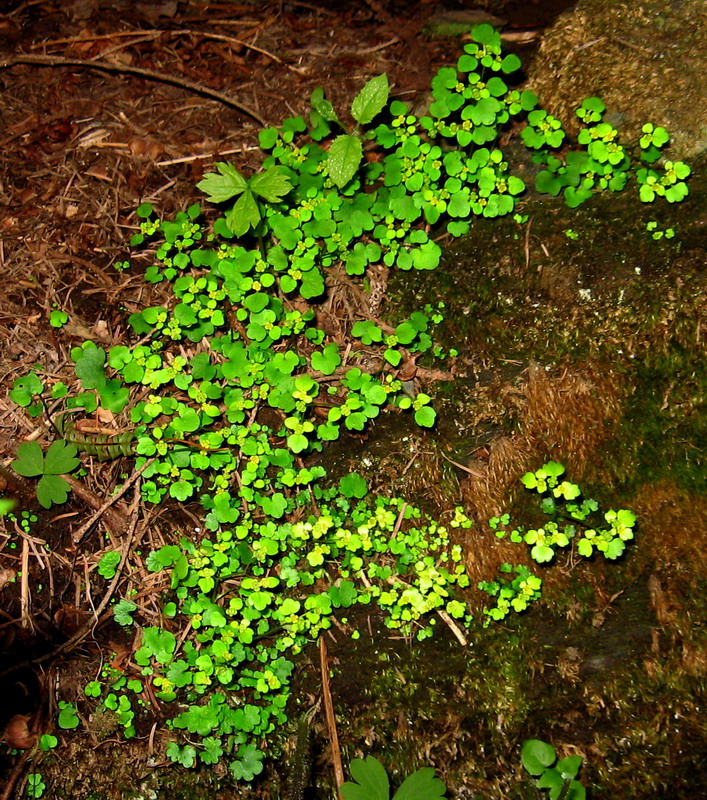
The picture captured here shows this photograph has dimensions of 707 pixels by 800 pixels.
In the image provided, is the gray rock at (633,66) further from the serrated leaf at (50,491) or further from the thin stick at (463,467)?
the serrated leaf at (50,491)

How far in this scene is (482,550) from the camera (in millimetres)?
2387

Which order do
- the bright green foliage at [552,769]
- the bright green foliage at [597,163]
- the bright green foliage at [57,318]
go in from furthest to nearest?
the bright green foliage at [57,318]
the bright green foliage at [597,163]
the bright green foliage at [552,769]

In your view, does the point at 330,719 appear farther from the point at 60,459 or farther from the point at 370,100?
the point at 370,100

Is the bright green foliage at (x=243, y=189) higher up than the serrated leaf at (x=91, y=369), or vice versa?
the bright green foliage at (x=243, y=189)

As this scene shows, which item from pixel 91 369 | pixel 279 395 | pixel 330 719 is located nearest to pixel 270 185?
pixel 279 395

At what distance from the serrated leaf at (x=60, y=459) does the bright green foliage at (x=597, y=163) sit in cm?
234

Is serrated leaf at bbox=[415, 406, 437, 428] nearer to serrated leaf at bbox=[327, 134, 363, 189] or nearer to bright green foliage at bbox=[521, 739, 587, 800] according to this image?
serrated leaf at bbox=[327, 134, 363, 189]

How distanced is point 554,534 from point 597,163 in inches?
60.9

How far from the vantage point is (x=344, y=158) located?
2594 mm

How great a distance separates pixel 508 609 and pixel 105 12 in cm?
376

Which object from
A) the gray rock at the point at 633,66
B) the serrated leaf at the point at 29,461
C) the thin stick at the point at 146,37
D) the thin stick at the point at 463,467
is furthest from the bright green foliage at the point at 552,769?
the thin stick at the point at 146,37

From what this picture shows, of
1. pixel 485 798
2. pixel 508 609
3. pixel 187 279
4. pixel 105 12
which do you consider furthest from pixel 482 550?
pixel 105 12

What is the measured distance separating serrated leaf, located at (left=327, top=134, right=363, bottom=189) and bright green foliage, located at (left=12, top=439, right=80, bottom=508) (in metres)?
1.66

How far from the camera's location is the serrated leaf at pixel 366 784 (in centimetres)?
216
